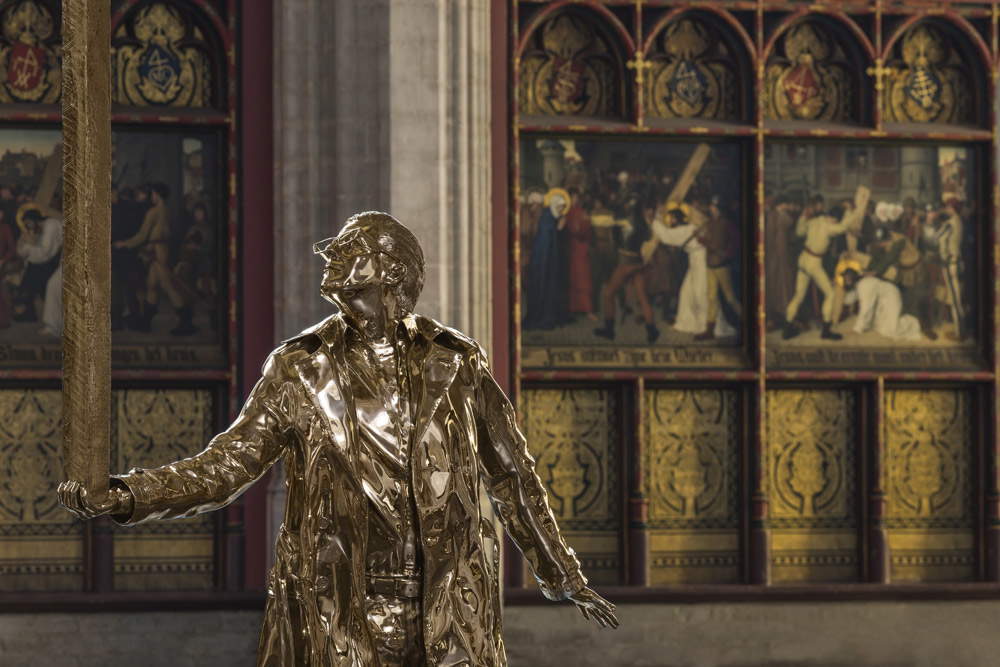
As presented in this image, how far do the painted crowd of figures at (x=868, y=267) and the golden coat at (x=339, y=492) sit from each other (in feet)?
18.5

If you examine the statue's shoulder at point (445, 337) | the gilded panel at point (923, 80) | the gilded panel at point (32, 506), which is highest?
the gilded panel at point (923, 80)

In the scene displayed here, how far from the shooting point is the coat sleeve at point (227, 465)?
4.09 meters

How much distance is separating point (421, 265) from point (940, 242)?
6.16 meters

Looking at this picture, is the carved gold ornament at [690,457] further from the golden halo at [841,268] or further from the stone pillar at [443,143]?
the stone pillar at [443,143]

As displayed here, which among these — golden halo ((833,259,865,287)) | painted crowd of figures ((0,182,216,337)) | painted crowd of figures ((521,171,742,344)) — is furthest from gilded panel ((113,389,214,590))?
golden halo ((833,259,865,287))

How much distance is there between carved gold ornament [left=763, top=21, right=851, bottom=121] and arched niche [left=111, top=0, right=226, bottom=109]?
329 centimetres

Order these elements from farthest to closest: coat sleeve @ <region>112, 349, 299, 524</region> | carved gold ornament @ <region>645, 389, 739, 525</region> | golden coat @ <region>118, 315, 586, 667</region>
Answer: carved gold ornament @ <region>645, 389, 739, 525</region> → golden coat @ <region>118, 315, 586, 667</region> → coat sleeve @ <region>112, 349, 299, 524</region>

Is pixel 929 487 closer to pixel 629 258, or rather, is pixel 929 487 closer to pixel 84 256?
pixel 629 258

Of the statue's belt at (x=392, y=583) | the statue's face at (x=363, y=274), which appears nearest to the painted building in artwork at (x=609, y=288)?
the statue's face at (x=363, y=274)

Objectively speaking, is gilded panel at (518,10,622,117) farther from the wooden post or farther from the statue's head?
the wooden post

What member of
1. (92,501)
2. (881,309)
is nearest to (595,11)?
(881,309)

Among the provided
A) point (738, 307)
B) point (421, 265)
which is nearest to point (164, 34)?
point (738, 307)

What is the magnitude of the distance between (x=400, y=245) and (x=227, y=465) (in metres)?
0.74

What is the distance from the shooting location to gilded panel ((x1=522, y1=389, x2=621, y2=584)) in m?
9.57
